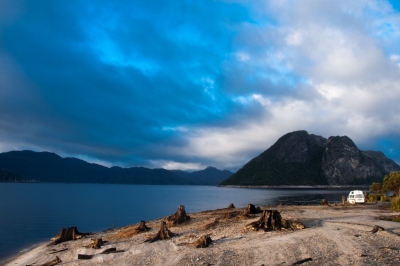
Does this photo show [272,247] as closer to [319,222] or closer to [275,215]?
[275,215]

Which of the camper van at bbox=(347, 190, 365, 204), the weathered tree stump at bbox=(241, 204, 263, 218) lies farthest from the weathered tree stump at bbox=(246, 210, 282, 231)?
the camper van at bbox=(347, 190, 365, 204)

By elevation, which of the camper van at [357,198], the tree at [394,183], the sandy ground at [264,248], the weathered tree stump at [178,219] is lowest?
the sandy ground at [264,248]

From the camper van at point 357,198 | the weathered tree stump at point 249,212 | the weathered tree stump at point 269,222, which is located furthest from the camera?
the camper van at point 357,198

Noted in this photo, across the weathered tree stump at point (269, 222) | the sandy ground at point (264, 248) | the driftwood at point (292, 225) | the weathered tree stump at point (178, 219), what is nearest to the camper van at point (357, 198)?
the sandy ground at point (264, 248)

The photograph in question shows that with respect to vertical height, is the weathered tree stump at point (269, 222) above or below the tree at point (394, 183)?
below

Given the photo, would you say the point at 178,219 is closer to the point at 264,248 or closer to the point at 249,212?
the point at 249,212

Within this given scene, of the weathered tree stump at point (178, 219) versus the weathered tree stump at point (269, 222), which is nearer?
the weathered tree stump at point (269, 222)

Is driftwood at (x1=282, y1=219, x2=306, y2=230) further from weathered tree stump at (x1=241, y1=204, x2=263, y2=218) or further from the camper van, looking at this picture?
the camper van

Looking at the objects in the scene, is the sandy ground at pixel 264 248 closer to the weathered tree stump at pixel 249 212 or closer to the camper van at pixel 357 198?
the weathered tree stump at pixel 249 212

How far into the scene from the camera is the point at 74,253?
2342 cm

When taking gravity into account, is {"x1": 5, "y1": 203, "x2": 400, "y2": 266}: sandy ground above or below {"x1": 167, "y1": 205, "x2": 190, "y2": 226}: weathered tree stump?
below

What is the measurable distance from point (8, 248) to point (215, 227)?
2238 cm

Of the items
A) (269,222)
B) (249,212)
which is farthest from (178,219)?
(269,222)

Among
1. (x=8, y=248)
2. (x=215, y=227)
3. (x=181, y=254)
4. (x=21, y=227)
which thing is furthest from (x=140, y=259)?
(x=21, y=227)
